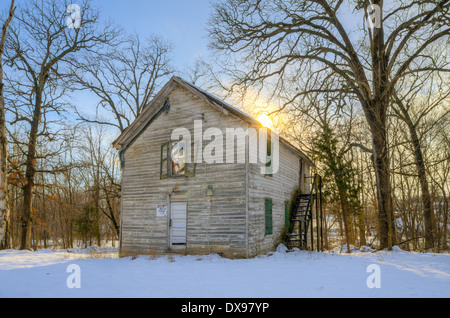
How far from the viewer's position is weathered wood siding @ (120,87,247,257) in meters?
12.7

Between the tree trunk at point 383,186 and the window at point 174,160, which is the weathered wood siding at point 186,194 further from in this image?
the tree trunk at point 383,186

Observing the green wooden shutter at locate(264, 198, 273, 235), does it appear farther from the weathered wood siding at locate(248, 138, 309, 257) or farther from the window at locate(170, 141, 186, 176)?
the window at locate(170, 141, 186, 176)

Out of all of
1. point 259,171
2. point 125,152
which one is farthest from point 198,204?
point 125,152

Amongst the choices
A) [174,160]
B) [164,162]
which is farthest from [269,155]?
[164,162]

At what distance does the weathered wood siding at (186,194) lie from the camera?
12.7m

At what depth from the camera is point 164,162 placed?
14461mm

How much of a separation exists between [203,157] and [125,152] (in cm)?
448

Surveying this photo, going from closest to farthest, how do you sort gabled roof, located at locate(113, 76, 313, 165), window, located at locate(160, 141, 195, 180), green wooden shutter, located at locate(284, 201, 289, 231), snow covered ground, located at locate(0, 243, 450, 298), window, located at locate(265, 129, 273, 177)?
snow covered ground, located at locate(0, 243, 450, 298)
gabled roof, located at locate(113, 76, 313, 165)
window, located at locate(160, 141, 195, 180)
window, located at locate(265, 129, 273, 177)
green wooden shutter, located at locate(284, 201, 289, 231)

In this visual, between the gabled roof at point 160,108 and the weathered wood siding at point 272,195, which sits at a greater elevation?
the gabled roof at point 160,108

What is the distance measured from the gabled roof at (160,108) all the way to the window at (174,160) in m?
1.82

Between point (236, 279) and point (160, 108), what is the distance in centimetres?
935

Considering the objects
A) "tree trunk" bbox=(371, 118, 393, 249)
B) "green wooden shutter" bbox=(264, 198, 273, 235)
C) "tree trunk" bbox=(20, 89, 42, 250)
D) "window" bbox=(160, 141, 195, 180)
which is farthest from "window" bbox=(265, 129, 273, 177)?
"tree trunk" bbox=(20, 89, 42, 250)

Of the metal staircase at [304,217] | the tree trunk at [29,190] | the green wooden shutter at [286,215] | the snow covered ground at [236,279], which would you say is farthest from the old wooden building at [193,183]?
the tree trunk at [29,190]
